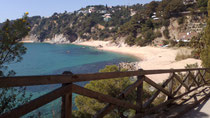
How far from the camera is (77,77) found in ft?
6.93

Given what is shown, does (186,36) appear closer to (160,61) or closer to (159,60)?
(159,60)

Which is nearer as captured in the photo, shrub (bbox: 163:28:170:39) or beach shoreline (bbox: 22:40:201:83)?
beach shoreline (bbox: 22:40:201:83)

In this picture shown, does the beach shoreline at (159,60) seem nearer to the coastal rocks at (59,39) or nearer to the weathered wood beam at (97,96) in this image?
the weathered wood beam at (97,96)

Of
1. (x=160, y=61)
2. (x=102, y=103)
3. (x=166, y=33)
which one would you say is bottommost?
(x=160, y=61)

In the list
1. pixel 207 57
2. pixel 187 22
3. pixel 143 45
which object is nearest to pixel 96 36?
pixel 143 45

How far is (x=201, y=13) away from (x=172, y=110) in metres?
54.5

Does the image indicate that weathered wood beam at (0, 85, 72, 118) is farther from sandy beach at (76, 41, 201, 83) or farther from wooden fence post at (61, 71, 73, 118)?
sandy beach at (76, 41, 201, 83)

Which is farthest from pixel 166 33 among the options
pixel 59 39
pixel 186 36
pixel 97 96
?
pixel 59 39

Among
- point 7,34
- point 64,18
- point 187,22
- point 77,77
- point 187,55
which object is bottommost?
point 187,55

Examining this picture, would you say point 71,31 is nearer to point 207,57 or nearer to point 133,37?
point 133,37

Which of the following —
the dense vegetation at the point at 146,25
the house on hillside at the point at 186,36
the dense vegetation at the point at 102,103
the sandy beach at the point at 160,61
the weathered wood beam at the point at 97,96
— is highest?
the dense vegetation at the point at 146,25

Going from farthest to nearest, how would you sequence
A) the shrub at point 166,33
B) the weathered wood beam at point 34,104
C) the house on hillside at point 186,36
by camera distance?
the shrub at point 166,33
the house on hillside at point 186,36
the weathered wood beam at point 34,104

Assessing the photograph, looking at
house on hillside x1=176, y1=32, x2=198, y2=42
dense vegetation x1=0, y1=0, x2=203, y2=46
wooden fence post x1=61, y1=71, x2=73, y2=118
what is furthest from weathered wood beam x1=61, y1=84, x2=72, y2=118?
house on hillside x1=176, y1=32, x2=198, y2=42

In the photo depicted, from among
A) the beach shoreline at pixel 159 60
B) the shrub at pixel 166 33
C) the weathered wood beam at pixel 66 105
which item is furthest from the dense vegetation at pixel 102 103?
the shrub at pixel 166 33
